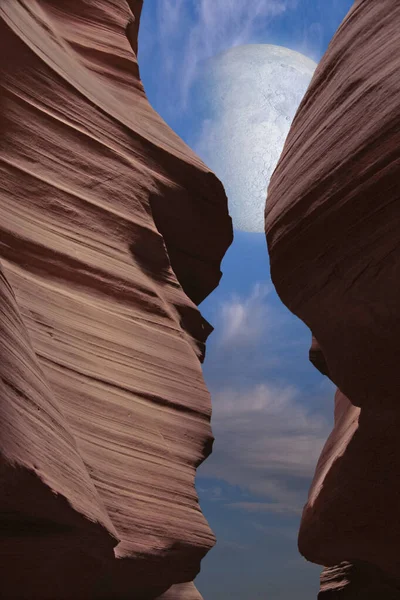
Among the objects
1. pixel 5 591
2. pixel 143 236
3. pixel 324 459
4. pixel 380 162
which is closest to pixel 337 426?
pixel 324 459

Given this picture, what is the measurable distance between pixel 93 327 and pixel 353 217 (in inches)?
66.0

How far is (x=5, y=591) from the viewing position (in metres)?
2.92

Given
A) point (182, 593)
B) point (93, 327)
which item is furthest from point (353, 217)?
point (182, 593)

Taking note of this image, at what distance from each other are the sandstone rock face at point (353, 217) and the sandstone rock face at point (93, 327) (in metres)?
1.01

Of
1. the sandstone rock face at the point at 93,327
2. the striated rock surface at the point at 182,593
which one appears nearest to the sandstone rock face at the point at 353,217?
the sandstone rock face at the point at 93,327

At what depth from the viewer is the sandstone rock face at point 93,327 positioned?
2.82 metres

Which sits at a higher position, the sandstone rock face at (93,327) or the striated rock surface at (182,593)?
the sandstone rock face at (93,327)

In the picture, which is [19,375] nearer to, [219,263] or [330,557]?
[330,557]

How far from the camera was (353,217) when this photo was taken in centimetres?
235

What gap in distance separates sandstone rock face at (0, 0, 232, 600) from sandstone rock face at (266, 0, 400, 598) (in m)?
1.01

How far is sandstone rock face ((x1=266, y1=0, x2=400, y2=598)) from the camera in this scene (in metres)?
2.28

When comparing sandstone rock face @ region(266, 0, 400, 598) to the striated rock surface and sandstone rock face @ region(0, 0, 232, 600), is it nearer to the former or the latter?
sandstone rock face @ region(0, 0, 232, 600)

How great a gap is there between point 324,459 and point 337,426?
255 mm

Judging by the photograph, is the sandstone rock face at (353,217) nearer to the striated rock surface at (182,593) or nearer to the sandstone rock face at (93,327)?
the sandstone rock face at (93,327)
